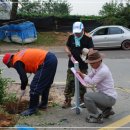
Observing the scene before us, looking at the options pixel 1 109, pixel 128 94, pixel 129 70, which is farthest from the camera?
pixel 129 70

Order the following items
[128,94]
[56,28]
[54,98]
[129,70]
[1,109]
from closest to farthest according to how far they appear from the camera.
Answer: [1,109] < [54,98] < [128,94] < [129,70] < [56,28]

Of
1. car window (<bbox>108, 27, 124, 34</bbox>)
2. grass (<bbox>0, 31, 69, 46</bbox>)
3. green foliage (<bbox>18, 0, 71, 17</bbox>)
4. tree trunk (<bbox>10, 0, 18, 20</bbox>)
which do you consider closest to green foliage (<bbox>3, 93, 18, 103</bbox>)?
car window (<bbox>108, 27, 124, 34</bbox>)

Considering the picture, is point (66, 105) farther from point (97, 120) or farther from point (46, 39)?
point (46, 39)

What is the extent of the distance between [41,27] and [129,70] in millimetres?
18046

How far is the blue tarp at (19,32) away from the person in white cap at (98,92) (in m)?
21.2

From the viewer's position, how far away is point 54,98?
9.71m

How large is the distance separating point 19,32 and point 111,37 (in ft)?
20.4

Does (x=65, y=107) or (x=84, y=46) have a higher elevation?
(x=84, y=46)

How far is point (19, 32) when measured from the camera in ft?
94.6

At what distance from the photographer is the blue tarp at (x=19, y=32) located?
28.8 metres

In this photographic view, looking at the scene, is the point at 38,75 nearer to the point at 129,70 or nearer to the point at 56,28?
the point at 129,70

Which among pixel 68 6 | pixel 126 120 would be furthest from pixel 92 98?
pixel 68 6

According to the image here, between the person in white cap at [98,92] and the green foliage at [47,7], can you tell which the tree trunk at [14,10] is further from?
the person in white cap at [98,92]

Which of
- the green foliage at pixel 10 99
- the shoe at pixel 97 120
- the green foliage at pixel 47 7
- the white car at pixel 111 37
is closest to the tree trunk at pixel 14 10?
the green foliage at pixel 47 7
